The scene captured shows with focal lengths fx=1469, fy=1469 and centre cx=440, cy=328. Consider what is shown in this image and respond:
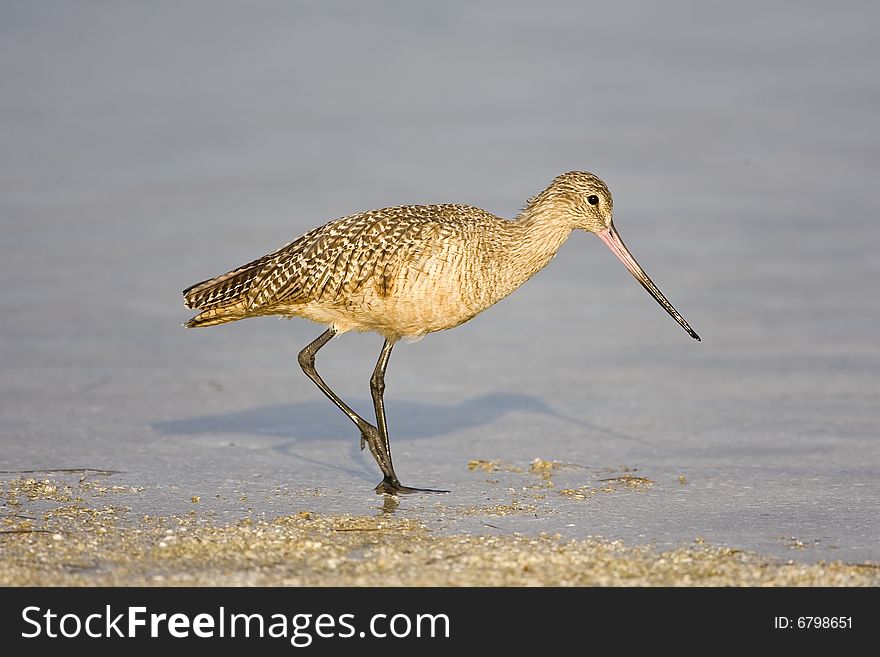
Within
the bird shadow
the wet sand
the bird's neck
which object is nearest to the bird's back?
the bird's neck

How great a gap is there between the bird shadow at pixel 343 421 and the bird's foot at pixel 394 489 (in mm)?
768

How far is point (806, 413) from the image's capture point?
9148mm

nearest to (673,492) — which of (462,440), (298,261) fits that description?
(462,440)

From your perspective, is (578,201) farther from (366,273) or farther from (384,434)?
(384,434)

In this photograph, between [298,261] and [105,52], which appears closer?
[298,261]

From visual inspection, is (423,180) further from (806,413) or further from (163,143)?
(806,413)

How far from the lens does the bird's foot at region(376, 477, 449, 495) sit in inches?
293

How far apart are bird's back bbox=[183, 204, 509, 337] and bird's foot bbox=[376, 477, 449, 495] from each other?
2.71 ft

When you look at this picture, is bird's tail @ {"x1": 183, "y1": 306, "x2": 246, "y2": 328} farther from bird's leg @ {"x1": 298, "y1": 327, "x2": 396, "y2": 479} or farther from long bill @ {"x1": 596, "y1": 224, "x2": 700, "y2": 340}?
long bill @ {"x1": 596, "y1": 224, "x2": 700, "y2": 340}

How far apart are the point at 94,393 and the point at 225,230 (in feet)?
12.1

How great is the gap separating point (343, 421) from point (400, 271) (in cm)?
199


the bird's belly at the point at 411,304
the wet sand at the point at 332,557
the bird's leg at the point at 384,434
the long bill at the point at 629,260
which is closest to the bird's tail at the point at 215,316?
the bird's belly at the point at 411,304

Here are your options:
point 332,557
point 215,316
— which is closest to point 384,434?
point 215,316

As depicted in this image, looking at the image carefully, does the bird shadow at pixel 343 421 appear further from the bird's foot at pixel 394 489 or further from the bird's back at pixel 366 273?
the bird's back at pixel 366 273
